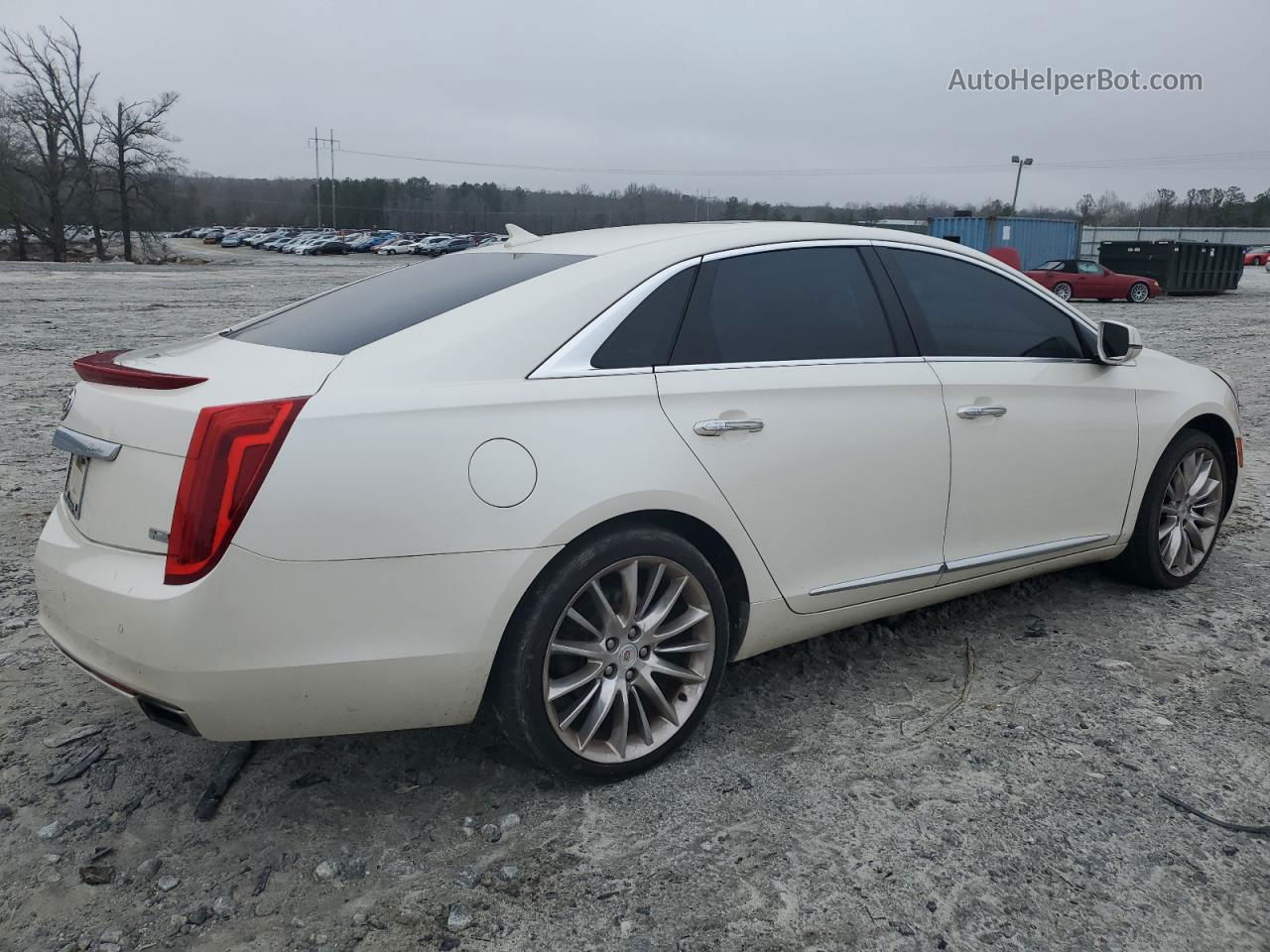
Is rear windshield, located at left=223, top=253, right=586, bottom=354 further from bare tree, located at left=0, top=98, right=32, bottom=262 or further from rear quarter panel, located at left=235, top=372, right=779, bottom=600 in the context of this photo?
bare tree, located at left=0, top=98, right=32, bottom=262

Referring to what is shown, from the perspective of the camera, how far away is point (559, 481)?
2672 millimetres

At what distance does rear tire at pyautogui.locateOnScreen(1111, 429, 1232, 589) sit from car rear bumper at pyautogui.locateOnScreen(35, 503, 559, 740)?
3.01 m

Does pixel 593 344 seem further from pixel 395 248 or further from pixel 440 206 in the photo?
pixel 440 206

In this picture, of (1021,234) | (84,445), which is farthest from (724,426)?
(1021,234)

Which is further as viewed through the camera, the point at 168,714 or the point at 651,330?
the point at 651,330

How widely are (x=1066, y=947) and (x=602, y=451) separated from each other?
1609 millimetres

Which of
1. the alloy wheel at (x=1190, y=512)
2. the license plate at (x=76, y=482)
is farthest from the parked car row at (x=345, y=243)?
the license plate at (x=76, y=482)

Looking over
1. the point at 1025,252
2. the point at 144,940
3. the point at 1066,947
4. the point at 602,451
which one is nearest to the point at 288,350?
the point at 602,451

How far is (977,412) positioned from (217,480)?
2505mm

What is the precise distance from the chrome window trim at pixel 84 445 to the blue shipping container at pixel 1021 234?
3582 cm

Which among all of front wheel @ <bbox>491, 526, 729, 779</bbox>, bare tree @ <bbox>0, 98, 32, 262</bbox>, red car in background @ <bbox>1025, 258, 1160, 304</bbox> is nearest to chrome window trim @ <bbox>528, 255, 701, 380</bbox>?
front wheel @ <bbox>491, 526, 729, 779</bbox>

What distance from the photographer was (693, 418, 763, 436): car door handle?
2963 mm

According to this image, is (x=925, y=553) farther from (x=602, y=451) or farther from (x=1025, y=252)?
(x=1025, y=252)

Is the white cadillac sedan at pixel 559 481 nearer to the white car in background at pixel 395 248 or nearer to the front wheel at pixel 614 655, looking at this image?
the front wheel at pixel 614 655
